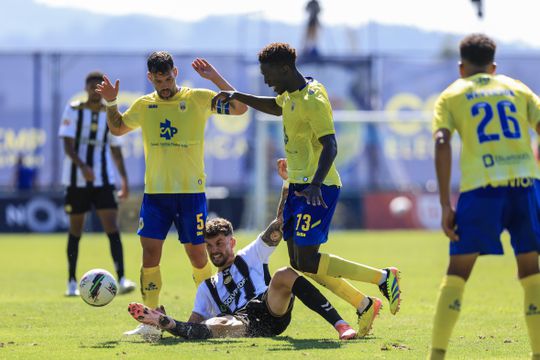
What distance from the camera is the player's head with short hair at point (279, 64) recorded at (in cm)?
905

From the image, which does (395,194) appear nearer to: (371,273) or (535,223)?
(371,273)

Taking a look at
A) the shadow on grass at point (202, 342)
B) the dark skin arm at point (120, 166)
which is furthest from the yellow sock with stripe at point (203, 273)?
the dark skin arm at point (120, 166)

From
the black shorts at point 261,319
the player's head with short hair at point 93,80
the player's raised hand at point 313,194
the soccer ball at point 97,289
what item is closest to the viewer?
the player's raised hand at point 313,194

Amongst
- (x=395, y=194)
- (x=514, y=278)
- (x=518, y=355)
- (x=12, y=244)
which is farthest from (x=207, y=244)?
(x=395, y=194)

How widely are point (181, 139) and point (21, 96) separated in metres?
32.1

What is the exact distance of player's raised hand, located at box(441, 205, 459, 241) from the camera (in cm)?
717

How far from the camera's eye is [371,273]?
953 cm

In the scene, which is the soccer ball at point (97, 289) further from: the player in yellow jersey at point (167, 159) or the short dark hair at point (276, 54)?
the short dark hair at point (276, 54)

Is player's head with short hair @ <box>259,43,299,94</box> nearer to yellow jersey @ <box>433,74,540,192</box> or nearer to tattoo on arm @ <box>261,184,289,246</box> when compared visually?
tattoo on arm @ <box>261,184,289,246</box>

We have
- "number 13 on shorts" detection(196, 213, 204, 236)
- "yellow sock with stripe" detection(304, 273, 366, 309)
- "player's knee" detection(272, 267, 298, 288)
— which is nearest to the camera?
"player's knee" detection(272, 267, 298, 288)

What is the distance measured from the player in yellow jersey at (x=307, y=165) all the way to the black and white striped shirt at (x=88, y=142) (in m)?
5.32

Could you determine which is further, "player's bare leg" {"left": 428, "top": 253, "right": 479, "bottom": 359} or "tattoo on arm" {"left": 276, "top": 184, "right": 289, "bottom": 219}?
"tattoo on arm" {"left": 276, "top": 184, "right": 289, "bottom": 219}

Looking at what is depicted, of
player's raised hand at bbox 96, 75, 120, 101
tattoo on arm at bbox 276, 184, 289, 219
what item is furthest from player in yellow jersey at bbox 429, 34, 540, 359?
player's raised hand at bbox 96, 75, 120, 101

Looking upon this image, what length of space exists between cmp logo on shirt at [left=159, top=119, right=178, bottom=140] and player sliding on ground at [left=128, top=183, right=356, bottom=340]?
887mm
